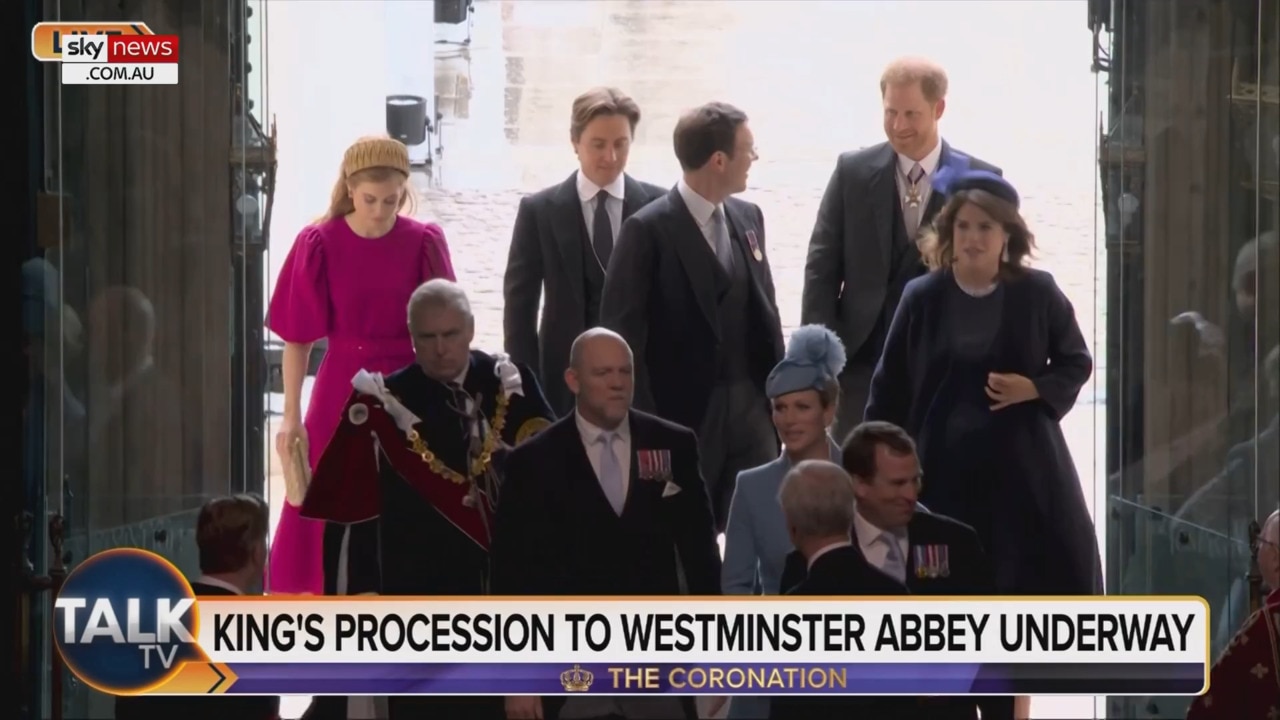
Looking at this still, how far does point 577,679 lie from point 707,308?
0.72 meters

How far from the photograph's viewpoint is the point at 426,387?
354 centimetres

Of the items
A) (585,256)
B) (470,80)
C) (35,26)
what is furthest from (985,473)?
(35,26)

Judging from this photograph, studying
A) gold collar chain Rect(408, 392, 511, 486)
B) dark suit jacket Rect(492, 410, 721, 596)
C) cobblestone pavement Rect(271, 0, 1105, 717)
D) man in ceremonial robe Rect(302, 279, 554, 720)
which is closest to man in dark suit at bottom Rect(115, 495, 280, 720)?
man in ceremonial robe Rect(302, 279, 554, 720)

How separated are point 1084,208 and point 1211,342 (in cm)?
35

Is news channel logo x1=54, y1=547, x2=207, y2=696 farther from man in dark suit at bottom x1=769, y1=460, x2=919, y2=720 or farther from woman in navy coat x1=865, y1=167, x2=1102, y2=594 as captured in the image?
woman in navy coat x1=865, y1=167, x2=1102, y2=594

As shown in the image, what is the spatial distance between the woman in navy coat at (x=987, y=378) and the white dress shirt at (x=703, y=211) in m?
0.37

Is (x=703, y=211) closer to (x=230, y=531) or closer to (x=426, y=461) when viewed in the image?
(x=426, y=461)

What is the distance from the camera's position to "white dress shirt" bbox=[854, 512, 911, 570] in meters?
3.46

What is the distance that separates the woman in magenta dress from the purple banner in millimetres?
206

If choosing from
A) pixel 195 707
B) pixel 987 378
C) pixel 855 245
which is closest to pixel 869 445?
pixel 987 378

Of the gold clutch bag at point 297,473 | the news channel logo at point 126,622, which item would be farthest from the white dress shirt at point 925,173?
the news channel logo at point 126,622

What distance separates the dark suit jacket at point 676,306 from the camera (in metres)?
3.59

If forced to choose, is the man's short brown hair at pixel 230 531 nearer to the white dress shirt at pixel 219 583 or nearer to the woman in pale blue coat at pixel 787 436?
the white dress shirt at pixel 219 583

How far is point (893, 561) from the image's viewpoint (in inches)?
136
